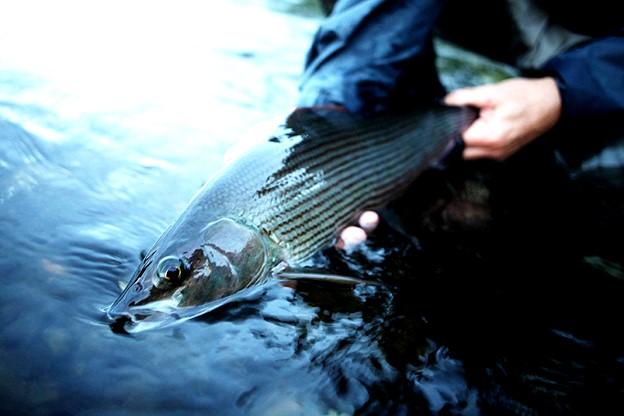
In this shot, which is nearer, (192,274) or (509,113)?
(192,274)

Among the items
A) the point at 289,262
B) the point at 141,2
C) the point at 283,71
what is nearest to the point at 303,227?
the point at 289,262

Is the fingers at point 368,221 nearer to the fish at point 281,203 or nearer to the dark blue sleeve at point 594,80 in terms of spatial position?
the fish at point 281,203

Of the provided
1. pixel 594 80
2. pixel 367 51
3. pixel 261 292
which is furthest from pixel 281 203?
pixel 594 80

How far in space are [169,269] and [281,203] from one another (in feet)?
2.26

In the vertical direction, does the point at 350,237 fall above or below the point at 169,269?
below

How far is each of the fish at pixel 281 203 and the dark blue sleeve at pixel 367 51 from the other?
0.66 ft

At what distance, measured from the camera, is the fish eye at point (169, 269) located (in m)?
1.88

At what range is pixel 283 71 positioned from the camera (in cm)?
491

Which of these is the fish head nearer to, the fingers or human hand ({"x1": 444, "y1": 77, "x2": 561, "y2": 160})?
the fingers

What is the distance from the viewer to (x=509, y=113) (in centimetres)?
303

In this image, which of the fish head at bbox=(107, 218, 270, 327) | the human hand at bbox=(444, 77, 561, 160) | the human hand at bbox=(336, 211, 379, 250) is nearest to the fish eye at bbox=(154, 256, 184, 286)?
the fish head at bbox=(107, 218, 270, 327)

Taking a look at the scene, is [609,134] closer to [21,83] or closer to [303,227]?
[303,227]

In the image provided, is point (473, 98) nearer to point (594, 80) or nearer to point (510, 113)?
point (510, 113)

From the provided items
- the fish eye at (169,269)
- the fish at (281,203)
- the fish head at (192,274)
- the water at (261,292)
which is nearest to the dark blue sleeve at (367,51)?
the fish at (281,203)
